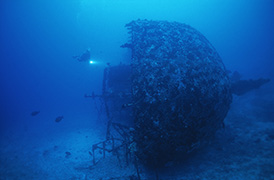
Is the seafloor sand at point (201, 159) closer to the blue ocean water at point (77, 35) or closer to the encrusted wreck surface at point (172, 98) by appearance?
the encrusted wreck surface at point (172, 98)

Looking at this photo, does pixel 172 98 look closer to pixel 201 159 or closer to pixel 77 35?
pixel 201 159

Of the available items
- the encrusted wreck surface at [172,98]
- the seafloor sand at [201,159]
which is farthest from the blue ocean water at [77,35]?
the encrusted wreck surface at [172,98]

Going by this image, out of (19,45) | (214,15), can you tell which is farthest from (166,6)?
(19,45)

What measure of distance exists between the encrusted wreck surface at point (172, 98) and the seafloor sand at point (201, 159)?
858 mm

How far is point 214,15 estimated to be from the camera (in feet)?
351

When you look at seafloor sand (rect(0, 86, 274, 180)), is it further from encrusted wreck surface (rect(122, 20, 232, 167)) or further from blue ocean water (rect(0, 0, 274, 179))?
blue ocean water (rect(0, 0, 274, 179))

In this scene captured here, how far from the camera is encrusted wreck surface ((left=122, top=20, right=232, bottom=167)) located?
13.0 feet

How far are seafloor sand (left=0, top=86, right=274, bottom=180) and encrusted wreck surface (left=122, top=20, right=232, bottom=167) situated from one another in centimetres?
86

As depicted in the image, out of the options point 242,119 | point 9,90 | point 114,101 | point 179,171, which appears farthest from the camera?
point 9,90

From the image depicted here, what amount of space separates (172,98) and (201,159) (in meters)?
2.75

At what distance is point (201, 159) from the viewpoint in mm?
5141

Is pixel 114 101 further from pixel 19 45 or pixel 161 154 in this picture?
pixel 19 45

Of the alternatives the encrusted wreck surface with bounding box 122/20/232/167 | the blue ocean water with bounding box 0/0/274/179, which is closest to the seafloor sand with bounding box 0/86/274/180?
the encrusted wreck surface with bounding box 122/20/232/167

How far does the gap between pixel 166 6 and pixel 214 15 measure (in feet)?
137
